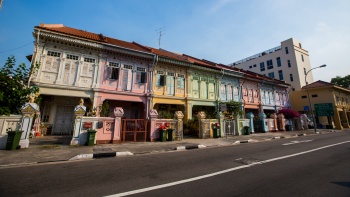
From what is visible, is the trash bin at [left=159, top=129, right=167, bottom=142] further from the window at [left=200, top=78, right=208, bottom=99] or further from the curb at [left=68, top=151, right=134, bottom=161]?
the window at [left=200, top=78, right=208, bottom=99]

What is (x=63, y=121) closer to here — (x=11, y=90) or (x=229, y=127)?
(x=11, y=90)

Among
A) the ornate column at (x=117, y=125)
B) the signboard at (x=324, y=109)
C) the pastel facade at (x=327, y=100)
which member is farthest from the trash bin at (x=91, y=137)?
the signboard at (x=324, y=109)

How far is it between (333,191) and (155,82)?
1319cm

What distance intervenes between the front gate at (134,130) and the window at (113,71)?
450 centimetres

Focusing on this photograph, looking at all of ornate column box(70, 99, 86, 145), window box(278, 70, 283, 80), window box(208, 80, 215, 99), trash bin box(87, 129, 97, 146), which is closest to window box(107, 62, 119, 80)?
ornate column box(70, 99, 86, 145)

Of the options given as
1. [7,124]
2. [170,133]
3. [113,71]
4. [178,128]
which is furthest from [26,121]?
[178,128]

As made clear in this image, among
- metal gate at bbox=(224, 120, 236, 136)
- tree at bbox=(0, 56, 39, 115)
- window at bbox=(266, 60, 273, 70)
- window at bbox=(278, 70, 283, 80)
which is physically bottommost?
Answer: metal gate at bbox=(224, 120, 236, 136)

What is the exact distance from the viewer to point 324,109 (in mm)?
25281

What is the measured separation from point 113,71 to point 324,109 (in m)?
32.5

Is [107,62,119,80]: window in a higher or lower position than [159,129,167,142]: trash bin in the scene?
higher

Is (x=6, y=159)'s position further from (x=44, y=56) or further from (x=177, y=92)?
(x=177, y=92)

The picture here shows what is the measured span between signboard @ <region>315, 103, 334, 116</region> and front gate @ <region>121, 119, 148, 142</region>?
29984 millimetres

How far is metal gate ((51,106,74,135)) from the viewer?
515 inches

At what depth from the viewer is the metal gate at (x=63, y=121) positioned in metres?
13.1
